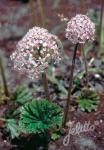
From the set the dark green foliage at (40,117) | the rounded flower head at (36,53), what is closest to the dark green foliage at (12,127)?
the dark green foliage at (40,117)

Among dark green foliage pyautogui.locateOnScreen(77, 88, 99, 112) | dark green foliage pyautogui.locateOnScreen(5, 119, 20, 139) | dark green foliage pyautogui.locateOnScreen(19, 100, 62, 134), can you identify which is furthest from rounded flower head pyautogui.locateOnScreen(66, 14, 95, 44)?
dark green foliage pyautogui.locateOnScreen(5, 119, 20, 139)

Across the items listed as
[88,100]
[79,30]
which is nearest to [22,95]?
[88,100]

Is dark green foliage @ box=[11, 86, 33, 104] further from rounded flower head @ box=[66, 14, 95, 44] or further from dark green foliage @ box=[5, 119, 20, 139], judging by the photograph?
rounded flower head @ box=[66, 14, 95, 44]

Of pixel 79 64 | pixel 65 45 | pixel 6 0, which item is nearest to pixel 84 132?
pixel 79 64

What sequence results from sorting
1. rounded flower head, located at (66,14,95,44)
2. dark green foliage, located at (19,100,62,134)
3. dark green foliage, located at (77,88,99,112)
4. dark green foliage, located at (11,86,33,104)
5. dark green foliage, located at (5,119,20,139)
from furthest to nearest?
dark green foliage, located at (11,86,33,104) → dark green foliage, located at (77,88,99,112) → dark green foliage, located at (5,119,20,139) → dark green foliage, located at (19,100,62,134) → rounded flower head, located at (66,14,95,44)

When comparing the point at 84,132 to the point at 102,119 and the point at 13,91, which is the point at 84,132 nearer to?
the point at 102,119
